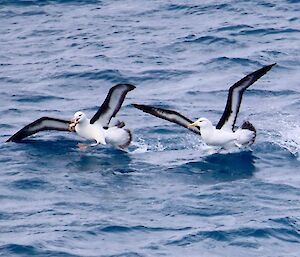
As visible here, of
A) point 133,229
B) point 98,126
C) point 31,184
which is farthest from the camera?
point 98,126

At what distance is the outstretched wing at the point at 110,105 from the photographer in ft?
74.7

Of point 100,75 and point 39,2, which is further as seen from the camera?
point 39,2

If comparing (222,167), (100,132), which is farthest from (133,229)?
(100,132)

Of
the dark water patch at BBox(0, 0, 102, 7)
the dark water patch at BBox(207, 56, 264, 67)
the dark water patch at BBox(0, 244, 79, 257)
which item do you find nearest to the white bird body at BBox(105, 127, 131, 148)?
the dark water patch at BBox(0, 244, 79, 257)

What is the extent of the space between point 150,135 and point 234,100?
1.79 metres

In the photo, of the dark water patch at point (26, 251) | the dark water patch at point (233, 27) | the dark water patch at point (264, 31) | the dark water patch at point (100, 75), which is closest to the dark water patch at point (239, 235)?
the dark water patch at point (26, 251)

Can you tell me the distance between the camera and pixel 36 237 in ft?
59.8

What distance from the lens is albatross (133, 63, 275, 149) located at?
2270 cm

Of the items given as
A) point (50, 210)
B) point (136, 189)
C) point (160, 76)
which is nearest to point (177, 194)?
point (136, 189)

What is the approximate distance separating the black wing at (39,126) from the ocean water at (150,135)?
0.72ft

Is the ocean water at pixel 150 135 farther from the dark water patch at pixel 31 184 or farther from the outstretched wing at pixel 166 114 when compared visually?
the outstretched wing at pixel 166 114

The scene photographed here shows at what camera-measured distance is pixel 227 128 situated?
23.3m

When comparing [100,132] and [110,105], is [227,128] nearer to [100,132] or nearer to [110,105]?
[110,105]

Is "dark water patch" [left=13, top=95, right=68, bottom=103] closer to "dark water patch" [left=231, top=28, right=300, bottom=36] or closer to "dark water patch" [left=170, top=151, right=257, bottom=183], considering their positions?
"dark water patch" [left=170, top=151, right=257, bottom=183]
